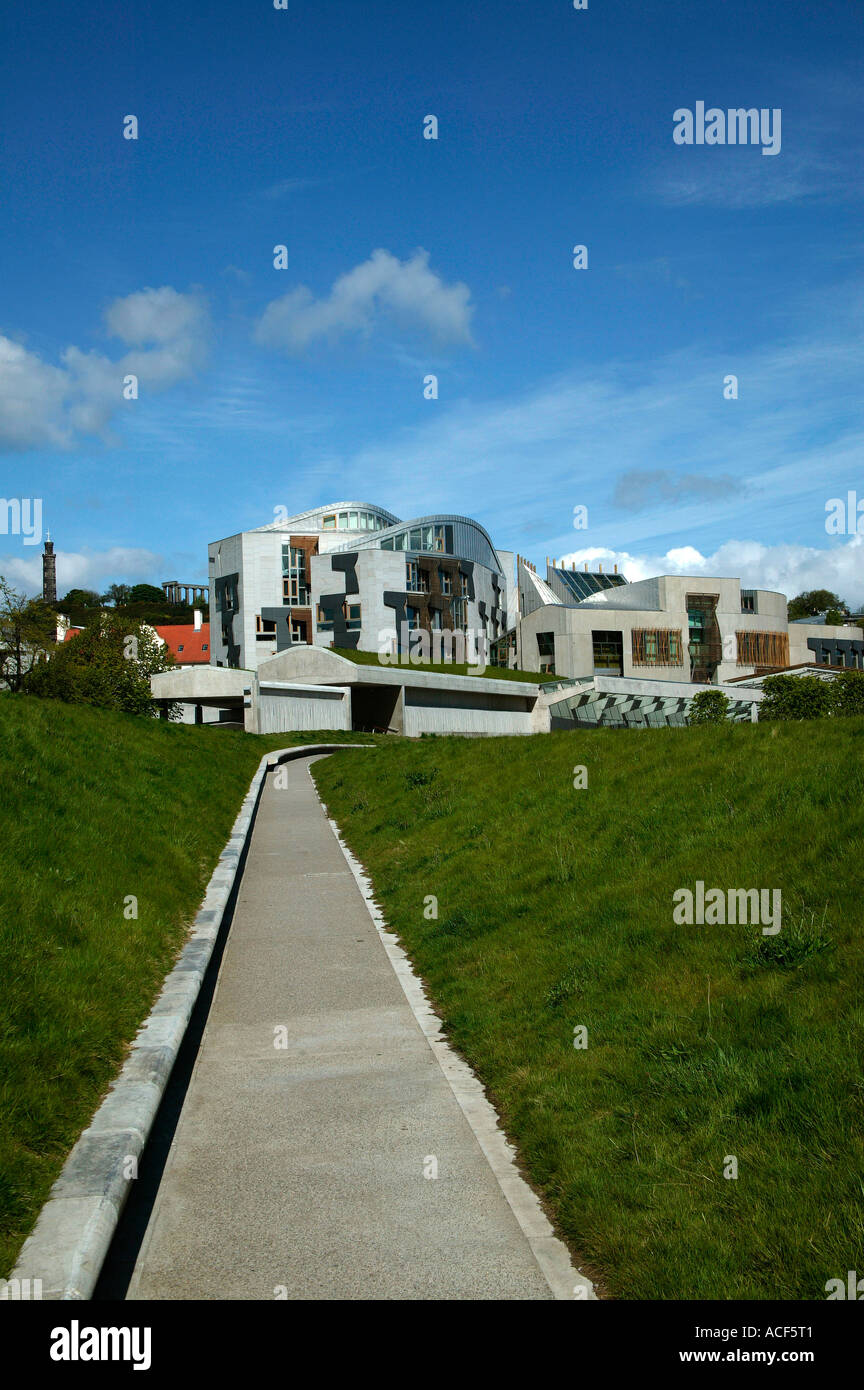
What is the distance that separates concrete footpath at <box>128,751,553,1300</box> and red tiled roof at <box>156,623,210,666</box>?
395 ft

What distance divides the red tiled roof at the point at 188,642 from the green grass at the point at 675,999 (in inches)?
4637

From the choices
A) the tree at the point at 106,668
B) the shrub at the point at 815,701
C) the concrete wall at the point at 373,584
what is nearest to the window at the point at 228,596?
the concrete wall at the point at 373,584

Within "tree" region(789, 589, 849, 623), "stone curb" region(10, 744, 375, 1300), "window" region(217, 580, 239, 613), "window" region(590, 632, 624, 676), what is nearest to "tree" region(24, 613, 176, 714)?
"window" region(217, 580, 239, 613)

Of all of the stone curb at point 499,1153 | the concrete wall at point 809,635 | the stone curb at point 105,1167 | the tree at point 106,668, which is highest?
the concrete wall at point 809,635

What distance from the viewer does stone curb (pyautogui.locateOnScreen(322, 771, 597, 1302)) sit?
4410 millimetres

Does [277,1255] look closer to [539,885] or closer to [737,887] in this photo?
[737,887]

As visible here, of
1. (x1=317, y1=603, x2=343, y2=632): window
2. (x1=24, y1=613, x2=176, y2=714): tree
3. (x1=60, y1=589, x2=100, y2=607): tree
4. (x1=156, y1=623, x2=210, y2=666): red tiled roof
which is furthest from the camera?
(x1=60, y1=589, x2=100, y2=607): tree

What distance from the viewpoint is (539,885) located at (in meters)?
10.3

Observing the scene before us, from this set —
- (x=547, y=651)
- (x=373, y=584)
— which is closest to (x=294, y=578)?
(x=373, y=584)

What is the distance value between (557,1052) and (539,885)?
12.2ft

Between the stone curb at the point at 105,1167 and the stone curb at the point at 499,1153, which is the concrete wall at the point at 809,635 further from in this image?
the stone curb at the point at 105,1167

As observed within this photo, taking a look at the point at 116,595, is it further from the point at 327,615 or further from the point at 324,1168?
the point at 324,1168

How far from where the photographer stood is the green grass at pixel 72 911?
17.6 feet

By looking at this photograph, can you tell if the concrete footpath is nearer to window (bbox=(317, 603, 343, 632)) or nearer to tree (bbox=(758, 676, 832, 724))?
tree (bbox=(758, 676, 832, 724))
